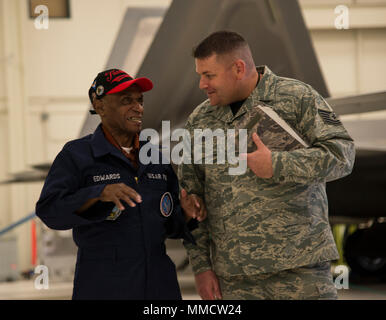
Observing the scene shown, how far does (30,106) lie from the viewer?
12.6m

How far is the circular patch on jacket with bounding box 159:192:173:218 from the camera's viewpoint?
1940 mm

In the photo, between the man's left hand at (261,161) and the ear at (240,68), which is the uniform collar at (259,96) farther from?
the man's left hand at (261,161)

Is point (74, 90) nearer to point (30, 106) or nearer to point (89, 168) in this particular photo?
point (30, 106)

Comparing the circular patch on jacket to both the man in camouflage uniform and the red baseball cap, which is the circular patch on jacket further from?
the red baseball cap

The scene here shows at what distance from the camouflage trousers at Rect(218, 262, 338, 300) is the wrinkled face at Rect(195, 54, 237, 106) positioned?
2.13 feet

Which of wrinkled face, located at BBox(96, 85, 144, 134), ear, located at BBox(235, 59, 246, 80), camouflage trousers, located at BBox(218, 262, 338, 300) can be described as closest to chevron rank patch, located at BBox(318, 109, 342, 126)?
ear, located at BBox(235, 59, 246, 80)

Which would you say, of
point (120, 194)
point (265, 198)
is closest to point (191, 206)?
point (265, 198)

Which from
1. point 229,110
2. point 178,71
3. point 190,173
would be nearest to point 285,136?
point 229,110

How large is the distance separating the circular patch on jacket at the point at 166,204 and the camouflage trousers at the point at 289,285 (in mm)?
360

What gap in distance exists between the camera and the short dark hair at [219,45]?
79.1 inches

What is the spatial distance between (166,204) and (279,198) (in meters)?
0.40

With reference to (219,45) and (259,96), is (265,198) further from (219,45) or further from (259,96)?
(219,45)
